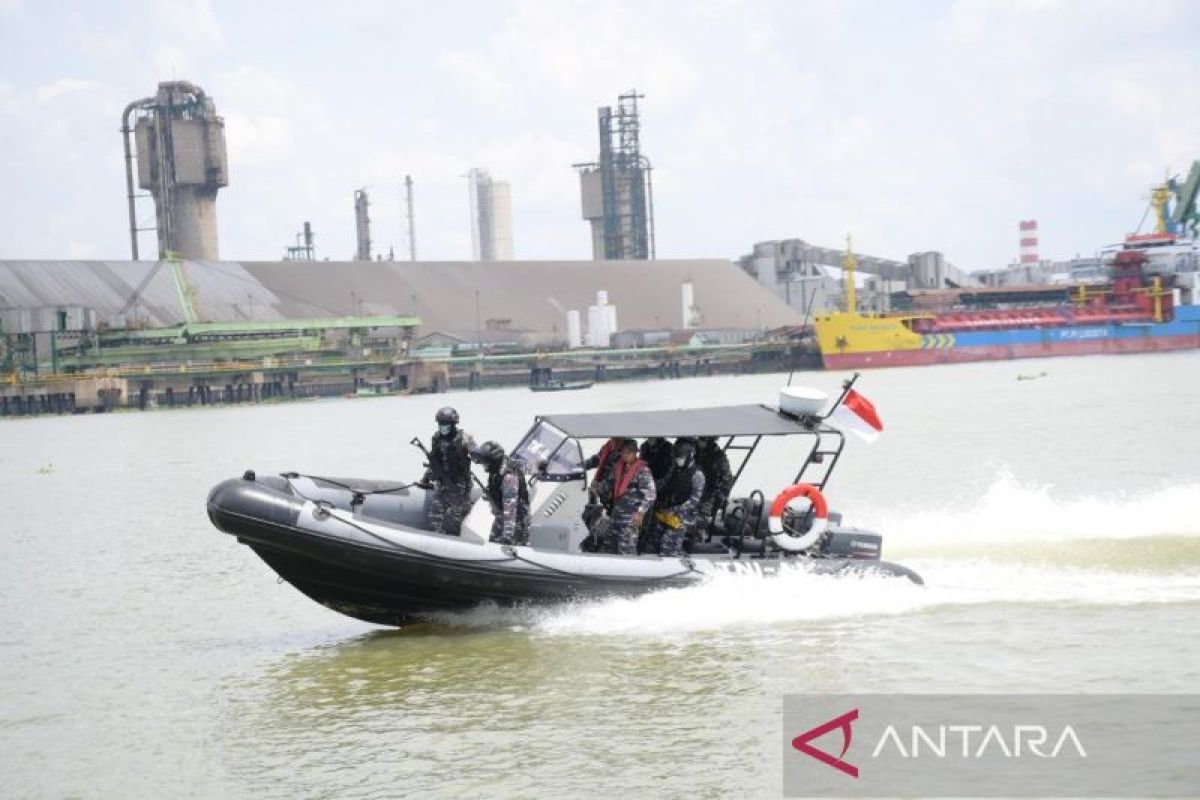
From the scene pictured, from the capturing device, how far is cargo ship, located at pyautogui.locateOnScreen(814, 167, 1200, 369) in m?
104

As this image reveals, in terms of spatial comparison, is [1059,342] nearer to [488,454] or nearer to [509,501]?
[509,501]

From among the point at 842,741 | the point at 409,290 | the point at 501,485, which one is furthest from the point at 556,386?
the point at 842,741

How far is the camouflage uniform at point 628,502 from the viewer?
13297 mm

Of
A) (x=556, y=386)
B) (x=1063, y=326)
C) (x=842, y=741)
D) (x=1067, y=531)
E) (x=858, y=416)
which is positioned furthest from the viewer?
(x=1063, y=326)

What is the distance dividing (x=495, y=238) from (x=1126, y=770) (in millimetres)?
187607

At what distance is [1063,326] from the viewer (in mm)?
105812

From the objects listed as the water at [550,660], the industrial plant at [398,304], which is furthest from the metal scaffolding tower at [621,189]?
the water at [550,660]

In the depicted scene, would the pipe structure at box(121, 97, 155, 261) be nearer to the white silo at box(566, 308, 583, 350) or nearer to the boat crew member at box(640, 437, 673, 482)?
the white silo at box(566, 308, 583, 350)

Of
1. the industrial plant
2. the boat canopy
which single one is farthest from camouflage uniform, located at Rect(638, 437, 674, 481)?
the industrial plant

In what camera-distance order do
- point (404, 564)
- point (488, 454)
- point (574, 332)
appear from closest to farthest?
point (404, 564) → point (488, 454) → point (574, 332)

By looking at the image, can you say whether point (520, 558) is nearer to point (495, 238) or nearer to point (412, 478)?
point (412, 478)

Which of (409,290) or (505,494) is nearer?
(505,494)

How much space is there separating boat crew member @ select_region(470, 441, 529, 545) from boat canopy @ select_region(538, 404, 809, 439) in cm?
56

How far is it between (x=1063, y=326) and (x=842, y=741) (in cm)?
10015
